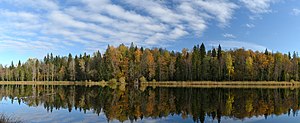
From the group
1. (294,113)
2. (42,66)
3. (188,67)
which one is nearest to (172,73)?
(188,67)

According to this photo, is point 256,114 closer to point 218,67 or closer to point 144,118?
point 144,118

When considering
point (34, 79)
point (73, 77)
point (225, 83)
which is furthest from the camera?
point (34, 79)

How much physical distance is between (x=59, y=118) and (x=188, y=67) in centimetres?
9004

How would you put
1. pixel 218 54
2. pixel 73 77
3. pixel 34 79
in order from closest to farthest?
pixel 218 54, pixel 73 77, pixel 34 79

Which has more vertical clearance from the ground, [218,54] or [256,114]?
[218,54]

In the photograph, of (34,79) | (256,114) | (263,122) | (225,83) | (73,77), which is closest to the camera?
(263,122)

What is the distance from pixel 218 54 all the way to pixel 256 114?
95.5 m

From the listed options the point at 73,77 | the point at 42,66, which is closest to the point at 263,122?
the point at 73,77

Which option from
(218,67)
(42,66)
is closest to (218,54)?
(218,67)

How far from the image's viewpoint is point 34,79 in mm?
156375

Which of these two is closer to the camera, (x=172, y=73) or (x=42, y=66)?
(x=172, y=73)

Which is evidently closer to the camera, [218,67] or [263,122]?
[263,122]

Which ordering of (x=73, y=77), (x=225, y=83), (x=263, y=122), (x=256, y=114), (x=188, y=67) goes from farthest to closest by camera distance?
1. (x=73, y=77)
2. (x=188, y=67)
3. (x=225, y=83)
4. (x=256, y=114)
5. (x=263, y=122)

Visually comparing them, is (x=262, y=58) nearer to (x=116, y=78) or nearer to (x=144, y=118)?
(x=116, y=78)
